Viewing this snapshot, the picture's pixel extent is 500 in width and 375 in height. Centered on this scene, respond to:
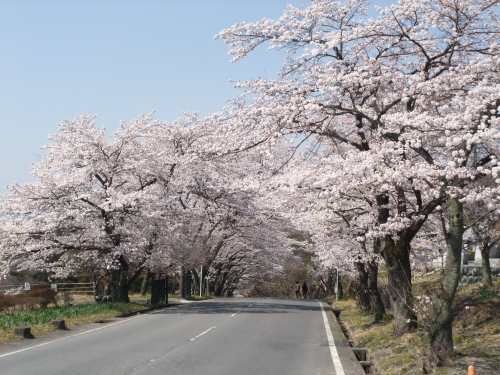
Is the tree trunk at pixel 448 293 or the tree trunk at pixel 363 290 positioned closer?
the tree trunk at pixel 448 293

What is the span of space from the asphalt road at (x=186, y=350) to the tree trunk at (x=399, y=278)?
159 cm

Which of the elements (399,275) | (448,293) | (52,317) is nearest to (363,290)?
(399,275)

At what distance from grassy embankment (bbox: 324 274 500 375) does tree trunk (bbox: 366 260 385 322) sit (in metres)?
0.30

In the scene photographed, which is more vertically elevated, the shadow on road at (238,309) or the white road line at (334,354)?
the shadow on road at (238,309)

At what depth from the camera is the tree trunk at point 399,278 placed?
1353 centimetres

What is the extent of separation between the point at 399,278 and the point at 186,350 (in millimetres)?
5639

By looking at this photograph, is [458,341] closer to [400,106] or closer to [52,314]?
[400,106]

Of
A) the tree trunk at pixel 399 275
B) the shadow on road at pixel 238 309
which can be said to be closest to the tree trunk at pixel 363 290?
the shadow on road at pixel 238 309

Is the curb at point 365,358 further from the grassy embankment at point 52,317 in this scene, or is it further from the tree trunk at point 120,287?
the tree trunk at point 120,287

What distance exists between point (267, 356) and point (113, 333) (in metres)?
5.73

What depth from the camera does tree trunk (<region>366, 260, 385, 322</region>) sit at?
57.5 ft

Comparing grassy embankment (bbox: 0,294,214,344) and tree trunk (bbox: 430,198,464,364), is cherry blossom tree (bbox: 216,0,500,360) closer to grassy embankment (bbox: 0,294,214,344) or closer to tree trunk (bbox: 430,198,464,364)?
tree trunk (bbox: 430,198,464,364)

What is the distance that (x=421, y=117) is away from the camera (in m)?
9.68

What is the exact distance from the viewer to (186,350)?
39.7 feet
